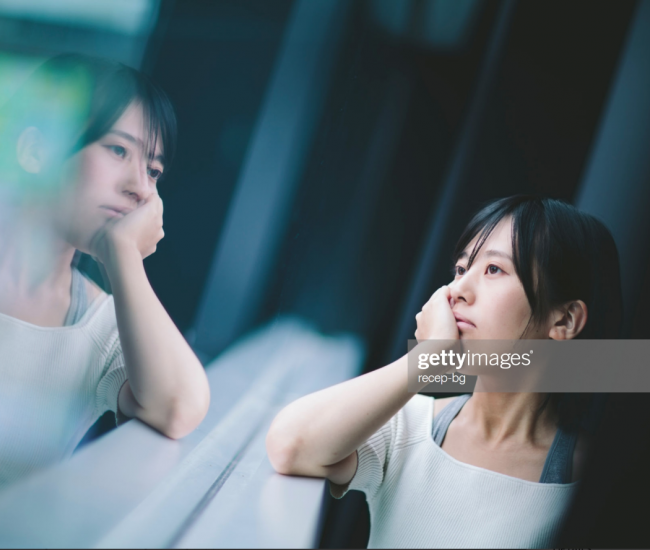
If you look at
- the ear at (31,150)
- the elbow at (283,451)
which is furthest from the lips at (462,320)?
the ear at (31,150)

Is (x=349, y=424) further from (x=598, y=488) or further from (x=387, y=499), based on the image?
(x=598, y=488)

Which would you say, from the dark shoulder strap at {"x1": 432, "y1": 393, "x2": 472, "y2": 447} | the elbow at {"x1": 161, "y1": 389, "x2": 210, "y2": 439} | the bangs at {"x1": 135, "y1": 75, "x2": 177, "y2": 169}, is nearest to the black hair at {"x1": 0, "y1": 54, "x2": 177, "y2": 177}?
the bangs at {"x1": 135, "y1": 75, "x2": 177, "y2": 169}

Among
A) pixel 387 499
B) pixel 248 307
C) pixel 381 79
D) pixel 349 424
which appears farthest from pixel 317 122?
pixel 387 499

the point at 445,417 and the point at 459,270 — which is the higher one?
the point at 459,270

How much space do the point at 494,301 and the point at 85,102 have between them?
469mm

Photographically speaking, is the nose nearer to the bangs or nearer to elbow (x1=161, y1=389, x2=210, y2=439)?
the bangs

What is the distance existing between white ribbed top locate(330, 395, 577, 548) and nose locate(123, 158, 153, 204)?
0.40 metres

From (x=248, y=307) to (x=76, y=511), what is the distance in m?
0.30

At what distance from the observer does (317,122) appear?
667mm

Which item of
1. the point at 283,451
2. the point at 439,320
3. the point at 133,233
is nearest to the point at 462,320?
the point at 439,320

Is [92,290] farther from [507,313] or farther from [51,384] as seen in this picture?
[507,313]

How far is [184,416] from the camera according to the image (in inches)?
22.2

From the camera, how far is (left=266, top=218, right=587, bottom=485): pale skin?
580mm

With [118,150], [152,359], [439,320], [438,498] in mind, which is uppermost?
[118,150]
